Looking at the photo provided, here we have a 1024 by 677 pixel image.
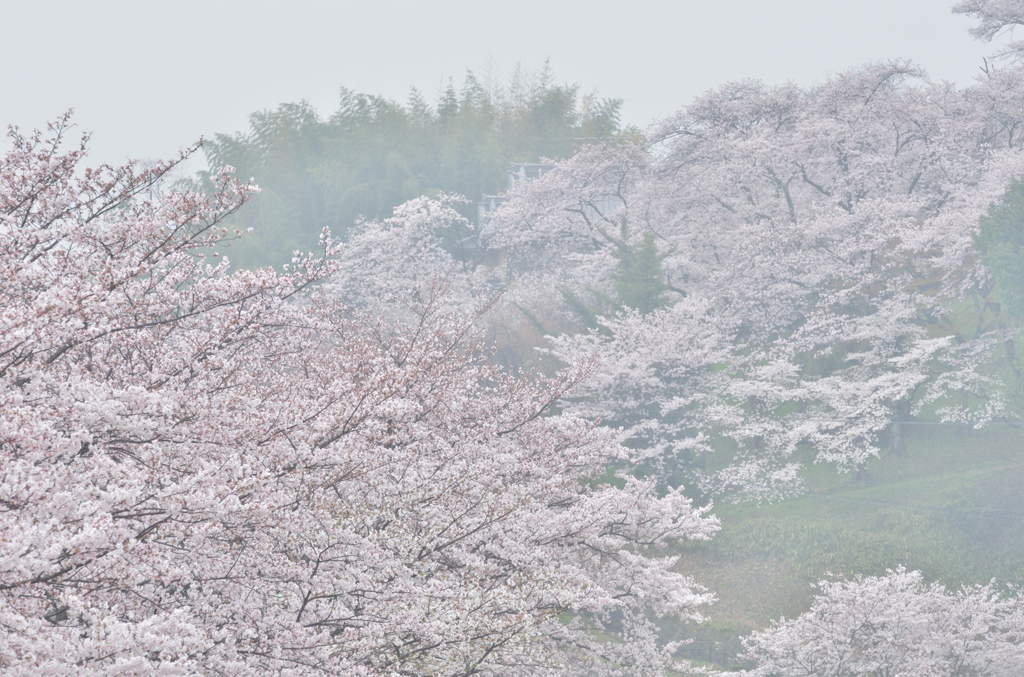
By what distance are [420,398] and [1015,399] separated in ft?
53.0

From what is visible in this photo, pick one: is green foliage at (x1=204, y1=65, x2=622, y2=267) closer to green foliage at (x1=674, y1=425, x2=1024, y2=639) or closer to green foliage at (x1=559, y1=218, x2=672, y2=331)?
green foliage at (x1=559, y1=218, x2=672, y2=331)

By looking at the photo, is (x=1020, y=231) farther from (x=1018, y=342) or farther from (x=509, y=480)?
(x=509, y=480)

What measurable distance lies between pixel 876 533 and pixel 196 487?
17317 mm

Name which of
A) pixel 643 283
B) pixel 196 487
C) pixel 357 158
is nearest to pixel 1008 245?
pixel 643 283

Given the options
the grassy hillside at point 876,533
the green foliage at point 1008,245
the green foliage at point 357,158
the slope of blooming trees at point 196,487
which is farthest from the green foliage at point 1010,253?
the green foliage at point 357,158

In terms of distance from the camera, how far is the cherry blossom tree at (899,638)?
11672 millimetres

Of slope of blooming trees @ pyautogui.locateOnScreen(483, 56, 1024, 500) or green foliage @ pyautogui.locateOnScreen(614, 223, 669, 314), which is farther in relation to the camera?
green foliage @ pyautogui.locateOnScreen(614, 223, 669, 314)

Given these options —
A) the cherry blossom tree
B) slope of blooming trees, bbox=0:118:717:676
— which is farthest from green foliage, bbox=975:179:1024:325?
slope of blooming trees, bbox=0:118:717:676

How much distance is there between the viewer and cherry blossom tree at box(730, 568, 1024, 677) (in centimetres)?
1167

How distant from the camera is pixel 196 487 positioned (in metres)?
3.54

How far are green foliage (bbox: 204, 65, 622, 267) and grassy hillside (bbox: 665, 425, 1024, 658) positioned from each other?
1977cm

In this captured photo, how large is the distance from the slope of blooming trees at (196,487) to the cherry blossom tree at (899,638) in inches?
248

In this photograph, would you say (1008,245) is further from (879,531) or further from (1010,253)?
(879,531)

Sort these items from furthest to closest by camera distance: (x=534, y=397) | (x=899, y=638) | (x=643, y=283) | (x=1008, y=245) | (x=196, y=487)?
(x=643, y=283) → (x=1008, y=245) → (x=899, y=638) → (x=534, y=397) → (x=196, y=487)
